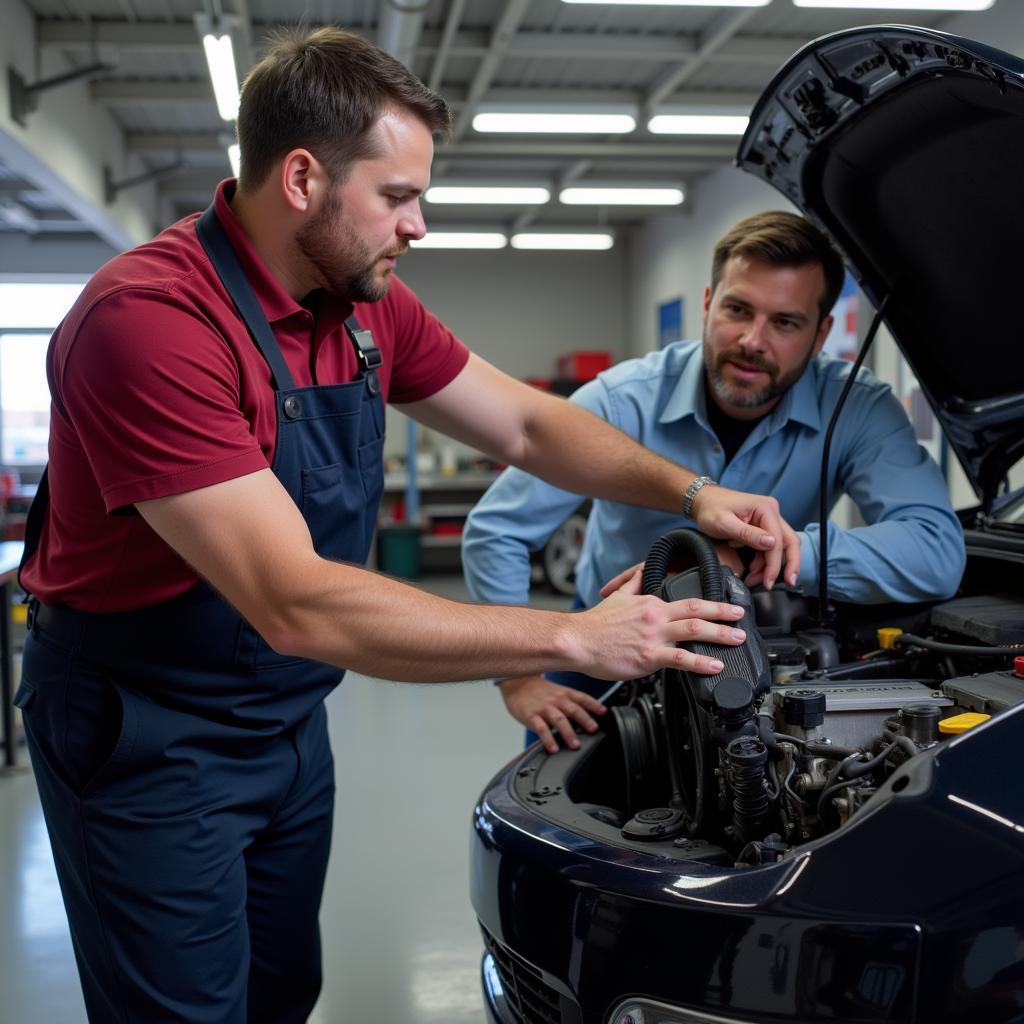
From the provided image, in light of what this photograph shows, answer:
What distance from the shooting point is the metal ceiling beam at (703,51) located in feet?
19.0

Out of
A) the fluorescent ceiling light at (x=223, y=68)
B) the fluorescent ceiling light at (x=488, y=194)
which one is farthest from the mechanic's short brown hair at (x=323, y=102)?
the fluorescent ceiling light at (x=488, y=194)

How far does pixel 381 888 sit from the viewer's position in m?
3.07

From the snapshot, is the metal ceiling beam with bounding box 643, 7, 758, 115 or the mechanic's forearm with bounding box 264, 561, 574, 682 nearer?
the mechanic's forearm with bounding box 264, 561, 574, 682

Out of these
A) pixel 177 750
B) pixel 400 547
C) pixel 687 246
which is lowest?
pixel 400 547

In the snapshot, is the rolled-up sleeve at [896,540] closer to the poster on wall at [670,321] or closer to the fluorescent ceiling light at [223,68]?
the fluorescent ceiling light at [223,68]

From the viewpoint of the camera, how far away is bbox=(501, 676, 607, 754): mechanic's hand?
1.79 m

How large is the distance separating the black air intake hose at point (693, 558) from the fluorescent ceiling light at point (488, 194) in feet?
24.1

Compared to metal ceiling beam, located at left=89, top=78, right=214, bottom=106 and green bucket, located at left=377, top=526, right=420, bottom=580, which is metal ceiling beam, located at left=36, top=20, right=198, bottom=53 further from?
green bucket, located at left=377, top=526, right=420, bottom=580

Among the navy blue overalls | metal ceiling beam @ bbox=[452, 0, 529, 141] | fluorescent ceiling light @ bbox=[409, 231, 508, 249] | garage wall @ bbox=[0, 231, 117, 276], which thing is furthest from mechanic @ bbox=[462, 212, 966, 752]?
garage wall @ bbox=[0, 231, 117, 276]

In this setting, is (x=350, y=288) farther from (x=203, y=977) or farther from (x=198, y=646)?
(x=203, y=977)

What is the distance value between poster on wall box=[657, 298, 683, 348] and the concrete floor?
602 cm

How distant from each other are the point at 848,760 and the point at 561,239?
32.5 ft

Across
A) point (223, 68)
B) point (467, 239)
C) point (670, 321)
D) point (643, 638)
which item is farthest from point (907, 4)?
point (467, 239)

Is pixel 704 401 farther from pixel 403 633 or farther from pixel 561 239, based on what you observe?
pixel 561 239
